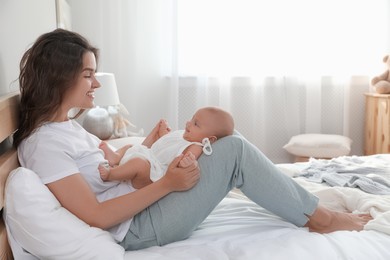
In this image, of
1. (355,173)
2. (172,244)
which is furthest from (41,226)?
(355,173)

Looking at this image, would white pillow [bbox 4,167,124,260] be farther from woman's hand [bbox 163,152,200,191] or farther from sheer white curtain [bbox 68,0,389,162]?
sheer white curtain [bbox 68,0,389,162]

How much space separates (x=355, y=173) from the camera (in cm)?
200

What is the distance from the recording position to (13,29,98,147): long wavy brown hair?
4.35ft

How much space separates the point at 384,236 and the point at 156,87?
8.91 ft

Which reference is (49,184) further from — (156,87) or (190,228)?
(156,87)

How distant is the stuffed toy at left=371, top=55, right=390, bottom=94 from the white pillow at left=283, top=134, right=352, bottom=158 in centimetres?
48

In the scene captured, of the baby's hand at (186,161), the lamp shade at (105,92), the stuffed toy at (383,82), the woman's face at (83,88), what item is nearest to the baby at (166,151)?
the baby's hand at (186,161)

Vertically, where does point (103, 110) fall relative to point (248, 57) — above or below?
below

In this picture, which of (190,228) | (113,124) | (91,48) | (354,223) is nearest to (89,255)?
(190,228)

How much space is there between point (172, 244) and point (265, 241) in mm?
287

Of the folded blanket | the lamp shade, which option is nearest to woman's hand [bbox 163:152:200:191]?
the folded blanket

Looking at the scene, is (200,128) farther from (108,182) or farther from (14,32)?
(14,32)

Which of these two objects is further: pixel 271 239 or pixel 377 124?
pixel 377 124

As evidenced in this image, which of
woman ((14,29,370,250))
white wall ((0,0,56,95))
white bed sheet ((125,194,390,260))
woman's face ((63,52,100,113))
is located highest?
white wall ((0,0,56,95))
